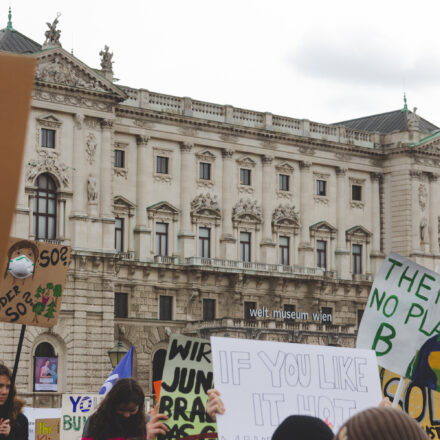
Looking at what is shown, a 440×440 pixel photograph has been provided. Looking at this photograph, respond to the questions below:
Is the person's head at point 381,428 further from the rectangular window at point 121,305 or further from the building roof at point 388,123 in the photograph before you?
the building roof at point 388,123

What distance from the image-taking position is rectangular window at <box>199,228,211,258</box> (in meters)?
60.3

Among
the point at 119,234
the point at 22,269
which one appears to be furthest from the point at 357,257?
the point at 22,269

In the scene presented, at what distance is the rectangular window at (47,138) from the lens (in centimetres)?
5394

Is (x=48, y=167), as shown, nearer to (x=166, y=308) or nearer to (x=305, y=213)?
(x=166, y=308)

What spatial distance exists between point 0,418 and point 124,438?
1.93 meters

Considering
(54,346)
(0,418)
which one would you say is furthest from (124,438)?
(54,346)

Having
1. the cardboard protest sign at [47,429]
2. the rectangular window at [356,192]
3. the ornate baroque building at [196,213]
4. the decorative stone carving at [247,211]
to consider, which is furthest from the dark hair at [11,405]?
the rectangular window at [356,192]

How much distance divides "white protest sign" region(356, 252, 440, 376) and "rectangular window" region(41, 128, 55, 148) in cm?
4574

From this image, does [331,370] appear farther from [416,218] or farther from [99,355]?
[416,218]

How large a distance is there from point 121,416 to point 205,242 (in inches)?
2071

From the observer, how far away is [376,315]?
9.10m

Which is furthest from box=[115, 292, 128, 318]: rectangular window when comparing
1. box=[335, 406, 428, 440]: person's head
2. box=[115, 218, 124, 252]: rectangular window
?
box=[335, 406, 428, 440]: person's head

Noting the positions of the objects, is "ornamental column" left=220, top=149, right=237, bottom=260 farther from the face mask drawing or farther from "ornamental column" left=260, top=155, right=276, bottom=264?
the face mask drawing

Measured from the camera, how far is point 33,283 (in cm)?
1044
